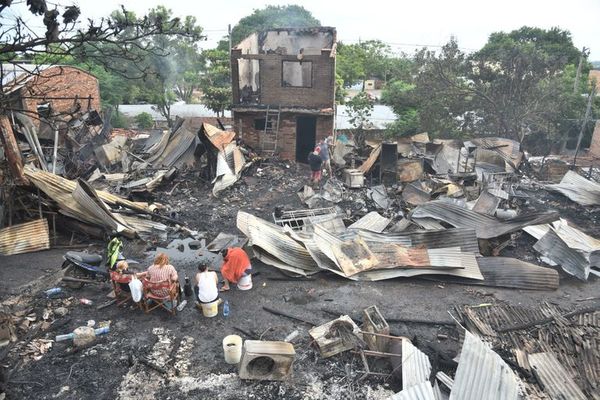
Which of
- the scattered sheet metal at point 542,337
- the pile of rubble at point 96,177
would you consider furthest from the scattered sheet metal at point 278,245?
the scattered sheet metal at point 542,337

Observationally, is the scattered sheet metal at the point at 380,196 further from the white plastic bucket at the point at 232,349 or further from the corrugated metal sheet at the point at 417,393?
the corrugated metal sheet at the point at 417,393

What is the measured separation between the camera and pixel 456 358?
210 inches

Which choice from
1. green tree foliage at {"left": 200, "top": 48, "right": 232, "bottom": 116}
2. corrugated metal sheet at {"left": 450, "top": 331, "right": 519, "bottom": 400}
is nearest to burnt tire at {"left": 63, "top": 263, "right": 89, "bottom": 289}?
corrugated metal sheet at {"left": 450, "top": 331, "right": 519, "bottom": 400}

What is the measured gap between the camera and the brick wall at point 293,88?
632 inches

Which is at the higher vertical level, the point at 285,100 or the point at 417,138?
the point at 285,100

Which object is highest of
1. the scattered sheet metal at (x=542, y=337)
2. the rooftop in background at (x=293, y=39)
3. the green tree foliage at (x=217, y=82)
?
the rooftop in background at (x=293, y=39)

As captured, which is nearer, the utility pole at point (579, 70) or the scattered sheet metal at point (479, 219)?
the scattered sheet metal at point (479, 219)

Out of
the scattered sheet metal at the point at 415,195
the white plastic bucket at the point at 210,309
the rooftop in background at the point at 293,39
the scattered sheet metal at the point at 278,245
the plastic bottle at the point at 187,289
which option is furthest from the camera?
the rooftop in background at the point at 293,39

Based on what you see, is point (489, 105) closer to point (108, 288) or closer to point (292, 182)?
point (292, 182)

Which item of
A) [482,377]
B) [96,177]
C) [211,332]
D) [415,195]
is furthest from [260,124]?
[482,377]

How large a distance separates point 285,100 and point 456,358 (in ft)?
44.0

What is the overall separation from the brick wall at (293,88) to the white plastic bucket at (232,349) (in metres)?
12.7

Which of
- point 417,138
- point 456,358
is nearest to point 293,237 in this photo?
point 456,358

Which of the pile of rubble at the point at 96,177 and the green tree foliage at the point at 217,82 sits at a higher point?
the green tree foliage at the point at 217,82
